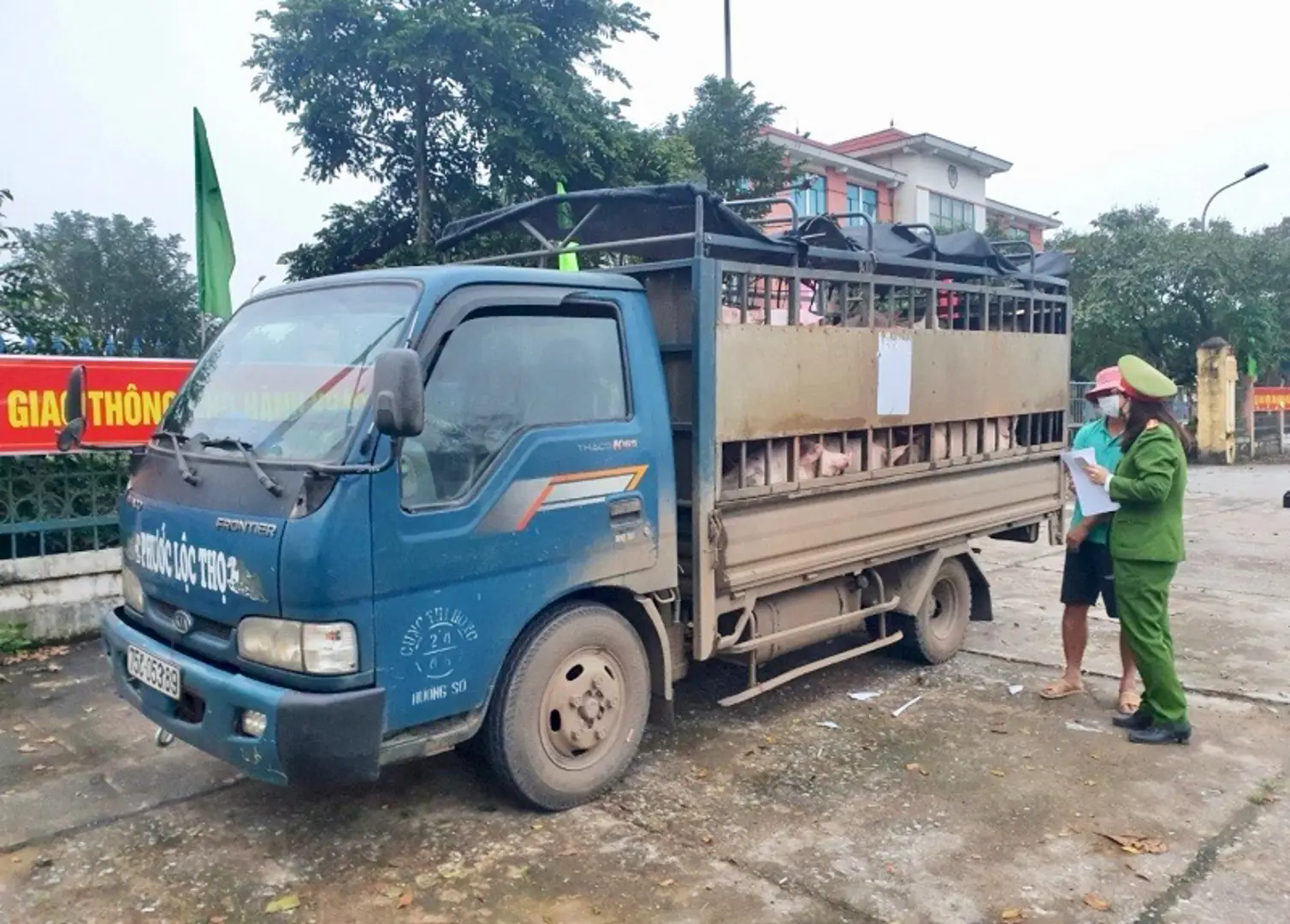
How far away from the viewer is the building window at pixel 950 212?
3341 cm

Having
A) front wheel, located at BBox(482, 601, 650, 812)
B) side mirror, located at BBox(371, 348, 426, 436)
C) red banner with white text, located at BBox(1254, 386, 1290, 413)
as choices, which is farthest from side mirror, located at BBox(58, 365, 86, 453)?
red banner with white text, located at BBox(1254, 386, 1290, 413)

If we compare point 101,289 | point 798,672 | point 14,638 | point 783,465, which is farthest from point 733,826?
point 101,289

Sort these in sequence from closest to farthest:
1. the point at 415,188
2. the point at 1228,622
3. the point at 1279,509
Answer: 1. the point at 1228,622
2. the point at 415,188
3. the point at 1279,509

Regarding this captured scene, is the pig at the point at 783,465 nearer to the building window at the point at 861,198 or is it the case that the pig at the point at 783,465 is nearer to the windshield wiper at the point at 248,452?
the windshield wiper at the point at 248,452

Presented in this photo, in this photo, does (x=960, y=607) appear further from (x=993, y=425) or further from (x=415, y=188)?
(x=415, y=188)

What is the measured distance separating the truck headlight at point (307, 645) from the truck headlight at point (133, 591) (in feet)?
2.96

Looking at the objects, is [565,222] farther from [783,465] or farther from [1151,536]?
[1151,536]

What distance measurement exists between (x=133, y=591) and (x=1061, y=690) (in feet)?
15.1

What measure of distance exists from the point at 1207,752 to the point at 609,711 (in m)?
2.88

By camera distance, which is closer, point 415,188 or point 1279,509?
point 415,188

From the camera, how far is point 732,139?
1578cm

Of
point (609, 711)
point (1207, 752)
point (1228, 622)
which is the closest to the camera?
point (609, 711)

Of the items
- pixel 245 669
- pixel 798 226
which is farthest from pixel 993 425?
pixel 245 669

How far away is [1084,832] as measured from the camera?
3830 millimetres
